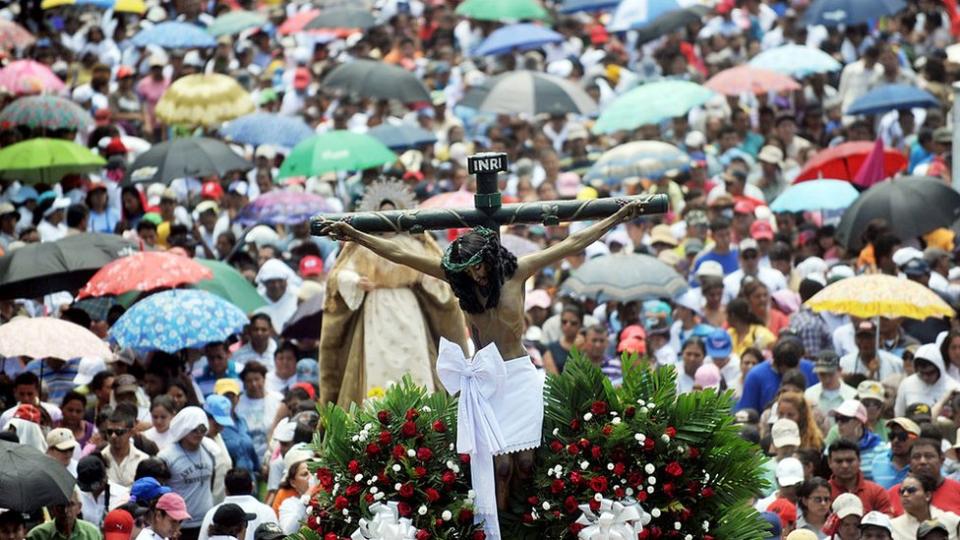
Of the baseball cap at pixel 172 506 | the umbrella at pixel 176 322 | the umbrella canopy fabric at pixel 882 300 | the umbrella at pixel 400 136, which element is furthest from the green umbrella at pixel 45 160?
the baseball cap at pixel 172 506

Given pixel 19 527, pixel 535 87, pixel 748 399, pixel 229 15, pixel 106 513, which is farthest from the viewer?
pixel 229 15

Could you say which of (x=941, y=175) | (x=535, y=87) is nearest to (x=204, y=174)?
(x=535, y=87)

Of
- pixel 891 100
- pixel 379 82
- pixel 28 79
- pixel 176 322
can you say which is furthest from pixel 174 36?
pixel 176 322

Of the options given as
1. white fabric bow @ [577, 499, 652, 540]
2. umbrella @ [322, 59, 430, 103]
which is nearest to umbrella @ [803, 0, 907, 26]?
umbrella @ [322, 59, 430, 103]

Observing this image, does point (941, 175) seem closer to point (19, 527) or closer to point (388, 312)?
point (388, 312)

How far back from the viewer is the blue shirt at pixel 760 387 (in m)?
15.7

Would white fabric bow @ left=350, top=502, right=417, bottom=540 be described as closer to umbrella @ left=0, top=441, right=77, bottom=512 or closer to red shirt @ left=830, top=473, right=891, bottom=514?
umbrella @ left=0, top=441, right=77, bottom=512

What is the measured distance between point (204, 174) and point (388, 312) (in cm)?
799

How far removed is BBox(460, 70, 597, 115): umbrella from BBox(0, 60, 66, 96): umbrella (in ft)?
15.1

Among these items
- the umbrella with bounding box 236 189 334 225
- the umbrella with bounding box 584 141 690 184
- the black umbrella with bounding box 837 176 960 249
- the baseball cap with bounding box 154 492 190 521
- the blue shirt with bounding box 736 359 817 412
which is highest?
the baseball cap with bounding box 154 492 190 521

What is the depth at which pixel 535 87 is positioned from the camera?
78.5 ft

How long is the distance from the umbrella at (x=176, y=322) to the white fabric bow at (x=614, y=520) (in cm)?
669

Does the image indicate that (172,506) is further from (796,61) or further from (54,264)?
(796,61)

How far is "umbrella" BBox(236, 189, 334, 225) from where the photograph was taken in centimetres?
2094
